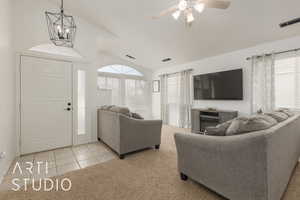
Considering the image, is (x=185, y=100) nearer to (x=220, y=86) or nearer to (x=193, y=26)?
(x=220, y=86)

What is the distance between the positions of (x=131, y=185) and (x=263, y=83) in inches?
141

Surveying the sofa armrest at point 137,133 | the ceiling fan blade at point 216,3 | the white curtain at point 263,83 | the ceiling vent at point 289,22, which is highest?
the ceiling vent at point 289,22

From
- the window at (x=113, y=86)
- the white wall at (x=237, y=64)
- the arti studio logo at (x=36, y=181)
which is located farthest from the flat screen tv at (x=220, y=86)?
the arti studio logo at (x=36, y=181)

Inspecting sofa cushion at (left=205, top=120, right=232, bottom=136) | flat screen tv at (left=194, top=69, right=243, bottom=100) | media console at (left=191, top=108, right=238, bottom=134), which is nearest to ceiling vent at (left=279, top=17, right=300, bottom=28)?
flat screen tv at (left=194, top=69, right=243, bottom=100)

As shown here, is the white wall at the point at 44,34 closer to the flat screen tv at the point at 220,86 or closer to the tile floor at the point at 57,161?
the tile floor at the point at 57,161

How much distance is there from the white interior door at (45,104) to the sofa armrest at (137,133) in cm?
154

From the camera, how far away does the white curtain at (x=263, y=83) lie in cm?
314

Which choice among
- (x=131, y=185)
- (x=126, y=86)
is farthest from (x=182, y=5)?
(x=126, y=86)

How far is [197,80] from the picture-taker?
14.9ft

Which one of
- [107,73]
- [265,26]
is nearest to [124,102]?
[107,73]

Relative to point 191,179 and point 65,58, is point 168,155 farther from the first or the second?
point 65,58

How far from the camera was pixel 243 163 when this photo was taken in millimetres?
1205

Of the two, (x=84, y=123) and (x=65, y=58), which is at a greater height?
(x=65, y=58)

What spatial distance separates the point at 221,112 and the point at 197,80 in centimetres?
134
